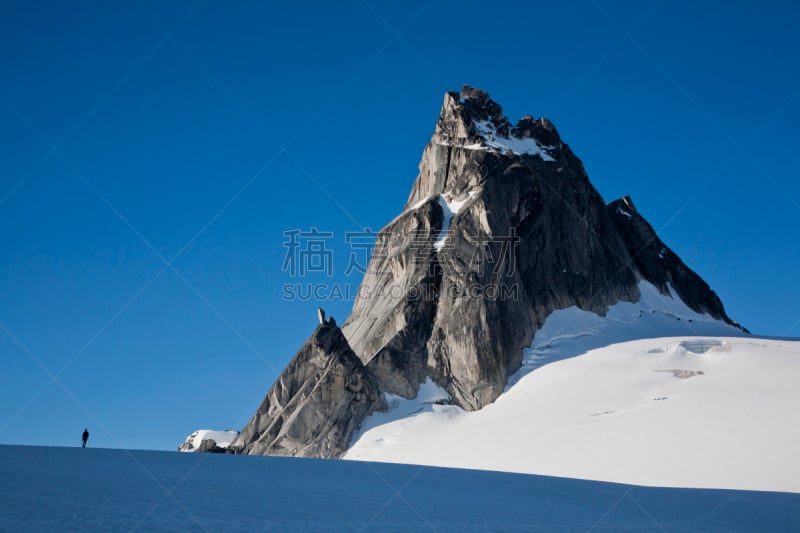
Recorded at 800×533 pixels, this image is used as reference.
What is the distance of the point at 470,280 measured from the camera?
5325 centimetres

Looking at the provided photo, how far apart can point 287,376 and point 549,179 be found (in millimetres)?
27533

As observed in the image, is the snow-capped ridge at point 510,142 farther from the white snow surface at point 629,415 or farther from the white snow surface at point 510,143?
the white snow surface at point 629,415

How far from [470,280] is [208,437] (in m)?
26.8

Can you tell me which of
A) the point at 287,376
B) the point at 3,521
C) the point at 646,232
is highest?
the point at 646,232

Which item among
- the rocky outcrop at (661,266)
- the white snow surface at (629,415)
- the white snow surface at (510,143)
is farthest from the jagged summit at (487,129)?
the white snow surface at (629,415)

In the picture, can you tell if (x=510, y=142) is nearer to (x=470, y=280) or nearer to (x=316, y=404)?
(x=470, y=280)

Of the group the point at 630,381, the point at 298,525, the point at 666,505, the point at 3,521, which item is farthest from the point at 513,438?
the point at 3,521

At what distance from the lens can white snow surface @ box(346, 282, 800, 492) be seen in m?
31.5

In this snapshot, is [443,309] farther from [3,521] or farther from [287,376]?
[3,521]

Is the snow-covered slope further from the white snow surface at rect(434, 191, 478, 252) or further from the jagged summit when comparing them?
the jagged summit

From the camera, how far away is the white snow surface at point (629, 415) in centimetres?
3148

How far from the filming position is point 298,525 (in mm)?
12938

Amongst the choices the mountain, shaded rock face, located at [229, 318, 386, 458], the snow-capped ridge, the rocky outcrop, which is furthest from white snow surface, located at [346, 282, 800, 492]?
the snow-capped ridge

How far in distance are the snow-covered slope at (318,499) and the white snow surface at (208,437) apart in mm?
40241
